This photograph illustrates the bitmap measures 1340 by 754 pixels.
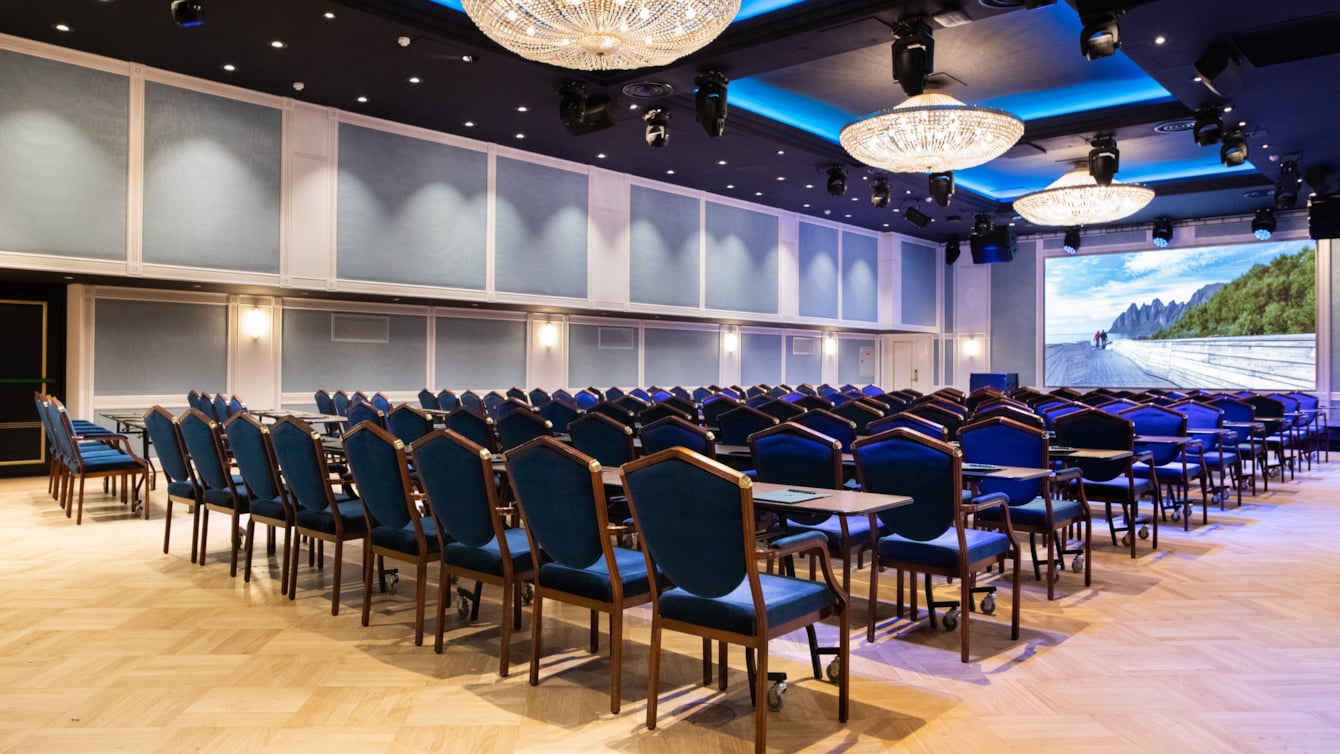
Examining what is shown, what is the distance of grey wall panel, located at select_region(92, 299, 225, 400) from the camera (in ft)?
31.7

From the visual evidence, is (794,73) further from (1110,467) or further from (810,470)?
(810,470)

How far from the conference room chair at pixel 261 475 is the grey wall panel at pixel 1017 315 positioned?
17.5 m

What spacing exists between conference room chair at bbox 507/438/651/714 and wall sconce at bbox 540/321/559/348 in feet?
33.6

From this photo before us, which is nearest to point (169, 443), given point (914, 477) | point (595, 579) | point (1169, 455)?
point (595, 579)

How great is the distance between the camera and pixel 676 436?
4.69 meters

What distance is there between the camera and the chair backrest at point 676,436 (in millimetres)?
4469

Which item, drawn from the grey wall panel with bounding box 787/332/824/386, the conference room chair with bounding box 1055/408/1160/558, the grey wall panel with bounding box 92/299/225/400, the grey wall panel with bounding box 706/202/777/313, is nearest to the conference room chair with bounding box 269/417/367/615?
the conference room chair with bounding box 1055/408/1160/558

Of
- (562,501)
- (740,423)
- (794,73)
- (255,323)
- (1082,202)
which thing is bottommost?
(562,501)

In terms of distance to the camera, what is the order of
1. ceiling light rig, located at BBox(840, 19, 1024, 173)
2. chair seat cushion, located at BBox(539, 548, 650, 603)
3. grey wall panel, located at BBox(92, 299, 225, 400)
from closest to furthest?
chair seat cushion, located at BBox(539, 548, 650, 603) → ceiling light rig, located at BBox(840, 19, 1024, 173) → grey wall panel, located at BBox(92, 299, 225, 400)

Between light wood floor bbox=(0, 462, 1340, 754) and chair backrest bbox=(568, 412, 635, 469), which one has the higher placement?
chair backrest bbox=(568, 412, 635, 469)

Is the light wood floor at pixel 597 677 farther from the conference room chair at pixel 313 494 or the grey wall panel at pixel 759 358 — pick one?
the grey wall panel at pixel 759 358

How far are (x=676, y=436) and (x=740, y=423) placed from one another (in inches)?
79.9

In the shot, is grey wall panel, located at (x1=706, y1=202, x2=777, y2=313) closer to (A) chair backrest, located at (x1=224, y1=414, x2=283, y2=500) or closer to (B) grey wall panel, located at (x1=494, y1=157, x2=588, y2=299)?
(B) grey wall panel, located at (x1=494, y1=157, x2=588, y2=299)

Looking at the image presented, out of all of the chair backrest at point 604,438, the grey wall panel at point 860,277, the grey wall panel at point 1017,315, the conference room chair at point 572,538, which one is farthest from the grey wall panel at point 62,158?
the grey wall panel at point 1017,315
